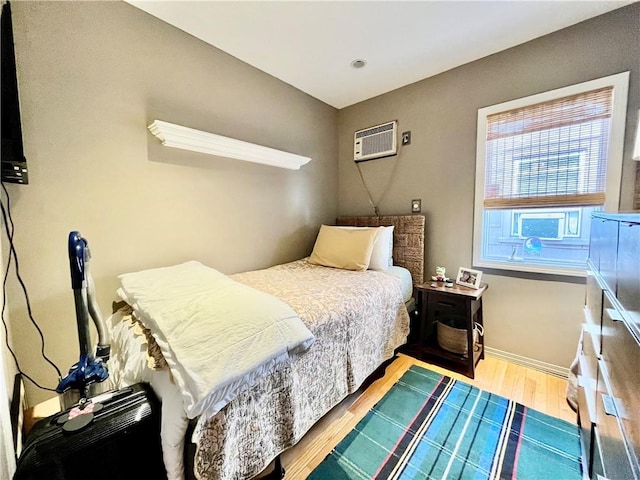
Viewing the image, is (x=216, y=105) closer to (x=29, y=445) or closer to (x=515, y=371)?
(x=29, y=445)

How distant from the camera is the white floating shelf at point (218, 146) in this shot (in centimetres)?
171

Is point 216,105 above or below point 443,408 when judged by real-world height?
above

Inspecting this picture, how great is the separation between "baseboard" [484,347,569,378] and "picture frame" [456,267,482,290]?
63cm

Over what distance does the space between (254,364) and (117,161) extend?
1588 mm

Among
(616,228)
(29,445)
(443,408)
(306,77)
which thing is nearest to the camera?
(29,445)

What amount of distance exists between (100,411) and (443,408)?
1.75 m

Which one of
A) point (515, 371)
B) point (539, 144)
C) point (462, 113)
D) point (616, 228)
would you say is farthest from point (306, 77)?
point (515, 371)

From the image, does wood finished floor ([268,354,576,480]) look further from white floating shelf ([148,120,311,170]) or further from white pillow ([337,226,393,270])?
white floating shelf ([148,120,311,170])

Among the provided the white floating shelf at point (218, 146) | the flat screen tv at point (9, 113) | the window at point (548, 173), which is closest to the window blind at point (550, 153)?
the window at point (548, 173)

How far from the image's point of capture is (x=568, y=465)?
1208mm

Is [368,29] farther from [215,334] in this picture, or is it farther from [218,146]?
[215,334]

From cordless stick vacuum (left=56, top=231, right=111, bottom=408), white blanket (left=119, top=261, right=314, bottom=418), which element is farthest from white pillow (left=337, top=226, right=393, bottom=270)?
cordless stick vacuum (left=56, top=231, right=111, bottom=408)

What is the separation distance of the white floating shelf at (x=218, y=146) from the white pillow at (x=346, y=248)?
83 cm

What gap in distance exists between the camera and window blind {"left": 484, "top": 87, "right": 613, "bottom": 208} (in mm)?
1688
